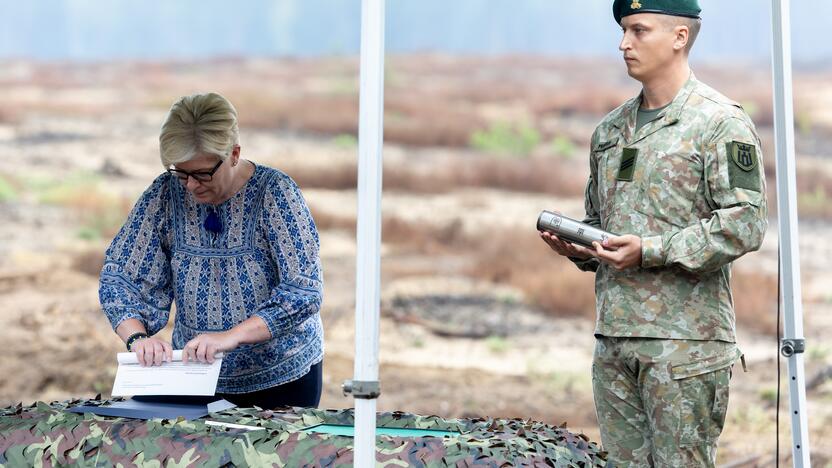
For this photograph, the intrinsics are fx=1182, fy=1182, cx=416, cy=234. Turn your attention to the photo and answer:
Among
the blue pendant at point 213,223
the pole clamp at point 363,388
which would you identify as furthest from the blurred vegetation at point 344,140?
the pole clamp at point 363,388

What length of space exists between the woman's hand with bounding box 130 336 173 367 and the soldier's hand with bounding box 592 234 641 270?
104 cm

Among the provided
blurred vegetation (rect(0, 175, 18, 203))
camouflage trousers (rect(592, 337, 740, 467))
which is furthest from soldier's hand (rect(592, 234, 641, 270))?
blurred vegetation (rect(0, 175, 18, 203))

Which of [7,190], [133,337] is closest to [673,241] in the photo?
[133,337]

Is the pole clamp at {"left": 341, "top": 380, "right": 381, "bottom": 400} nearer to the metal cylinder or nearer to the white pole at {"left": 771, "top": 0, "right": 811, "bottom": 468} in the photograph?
the metal cylinder

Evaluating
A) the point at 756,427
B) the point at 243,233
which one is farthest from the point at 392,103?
the point at 243,233

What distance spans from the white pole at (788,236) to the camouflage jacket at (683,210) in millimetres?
284

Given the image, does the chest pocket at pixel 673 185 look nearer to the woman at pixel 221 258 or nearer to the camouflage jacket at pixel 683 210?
the camouflage jacket at pixel 683 210

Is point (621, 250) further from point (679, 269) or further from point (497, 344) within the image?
point (497, 344)

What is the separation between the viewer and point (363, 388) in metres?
2.29

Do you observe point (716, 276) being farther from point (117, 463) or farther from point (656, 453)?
point (117, 463)

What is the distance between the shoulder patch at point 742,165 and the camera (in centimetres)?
273

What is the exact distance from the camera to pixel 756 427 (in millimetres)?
7719

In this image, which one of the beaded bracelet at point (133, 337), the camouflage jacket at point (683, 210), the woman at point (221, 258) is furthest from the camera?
the woman at point (221, 258)

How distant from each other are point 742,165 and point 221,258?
1395mm
